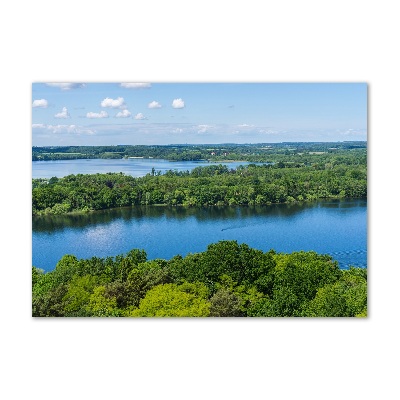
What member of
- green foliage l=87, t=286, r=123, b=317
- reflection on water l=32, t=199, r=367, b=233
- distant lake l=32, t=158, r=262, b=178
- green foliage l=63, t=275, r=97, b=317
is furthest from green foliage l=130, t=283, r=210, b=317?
distant lake l=32, t=158, r=262, b=178

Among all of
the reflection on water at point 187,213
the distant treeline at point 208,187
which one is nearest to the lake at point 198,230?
the reflection on water at point 187,213

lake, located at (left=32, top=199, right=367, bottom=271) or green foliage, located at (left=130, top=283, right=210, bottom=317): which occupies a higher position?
lake, located at (left=32, top=199, right=367, bottom=271)

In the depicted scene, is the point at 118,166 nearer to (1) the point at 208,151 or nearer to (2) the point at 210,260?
(1) the point at 208,151

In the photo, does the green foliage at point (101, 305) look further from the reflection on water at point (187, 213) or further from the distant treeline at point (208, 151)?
the distant treeline at point (208, 151)

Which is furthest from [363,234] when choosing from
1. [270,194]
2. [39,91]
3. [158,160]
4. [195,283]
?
[39,91]

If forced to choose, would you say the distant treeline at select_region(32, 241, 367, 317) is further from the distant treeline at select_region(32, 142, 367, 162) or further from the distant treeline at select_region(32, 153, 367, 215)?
the distant treeline at select_region(32, 142, 367, 162)
